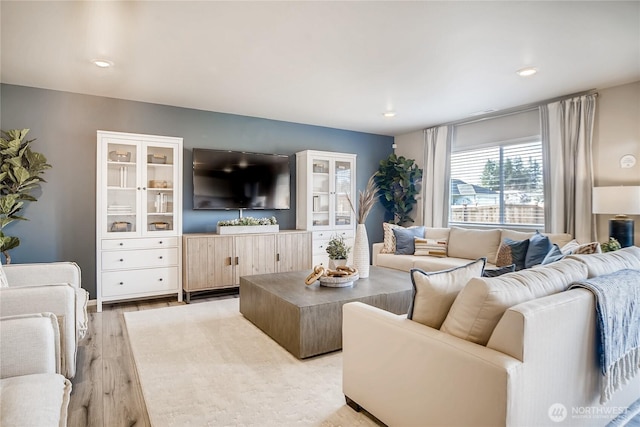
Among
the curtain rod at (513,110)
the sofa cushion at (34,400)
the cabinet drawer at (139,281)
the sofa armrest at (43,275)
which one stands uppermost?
the curtain rod at (513,110)

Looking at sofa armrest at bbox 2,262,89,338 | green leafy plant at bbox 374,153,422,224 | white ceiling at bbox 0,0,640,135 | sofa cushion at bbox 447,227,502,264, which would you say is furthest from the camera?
green leafy plant at bbox 374,153,422,224

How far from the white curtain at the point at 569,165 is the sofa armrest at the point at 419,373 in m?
3.44

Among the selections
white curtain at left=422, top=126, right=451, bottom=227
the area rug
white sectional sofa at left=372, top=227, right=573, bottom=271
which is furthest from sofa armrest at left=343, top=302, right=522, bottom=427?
white curtain at left=422, top=126, right=451, bottom=227

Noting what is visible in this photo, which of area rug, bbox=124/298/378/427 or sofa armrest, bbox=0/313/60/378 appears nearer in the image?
sofa armrest, bbox=0/313/60/378

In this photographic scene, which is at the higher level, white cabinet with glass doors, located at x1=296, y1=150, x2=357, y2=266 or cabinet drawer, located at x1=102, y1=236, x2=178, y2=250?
white cabinet with glass doors, located at x1=296, y1=150, x2=357, y2=266

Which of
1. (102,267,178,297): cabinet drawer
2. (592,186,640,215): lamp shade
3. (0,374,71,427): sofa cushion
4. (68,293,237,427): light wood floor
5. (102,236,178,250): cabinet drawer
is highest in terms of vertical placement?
(592,186,640,215): lamp shade

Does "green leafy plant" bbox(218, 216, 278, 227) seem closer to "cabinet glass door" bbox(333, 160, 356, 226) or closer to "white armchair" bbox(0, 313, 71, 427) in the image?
"cabinet glass door" bbox(333, 160, 356, 226)

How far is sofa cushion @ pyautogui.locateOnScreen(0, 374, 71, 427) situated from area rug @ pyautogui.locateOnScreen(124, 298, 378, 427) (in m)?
0.67

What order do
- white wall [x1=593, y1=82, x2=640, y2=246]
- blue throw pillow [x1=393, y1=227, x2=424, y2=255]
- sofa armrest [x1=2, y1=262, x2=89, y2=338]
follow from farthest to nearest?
blue throw pillow [x1=393, y1=227, x2=424, y2=255]
white wall [x1=593, y1=82, x2=640, y2=246]
sofa armrest [x1=2, y1=262, x2=89, y2=338]

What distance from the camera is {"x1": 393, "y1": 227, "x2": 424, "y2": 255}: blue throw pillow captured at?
192 inches

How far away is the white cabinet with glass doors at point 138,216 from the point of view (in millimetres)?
3971

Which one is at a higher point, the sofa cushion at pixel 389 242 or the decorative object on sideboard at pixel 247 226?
the decorative object on sideboard at pixel 247 226

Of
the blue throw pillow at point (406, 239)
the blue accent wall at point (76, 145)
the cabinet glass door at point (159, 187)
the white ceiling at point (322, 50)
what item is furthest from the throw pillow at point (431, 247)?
the cabinet glass door at point (159, 187)

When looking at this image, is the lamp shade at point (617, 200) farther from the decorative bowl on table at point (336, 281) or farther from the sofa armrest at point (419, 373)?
the sofa armrest at point (419, 373)
